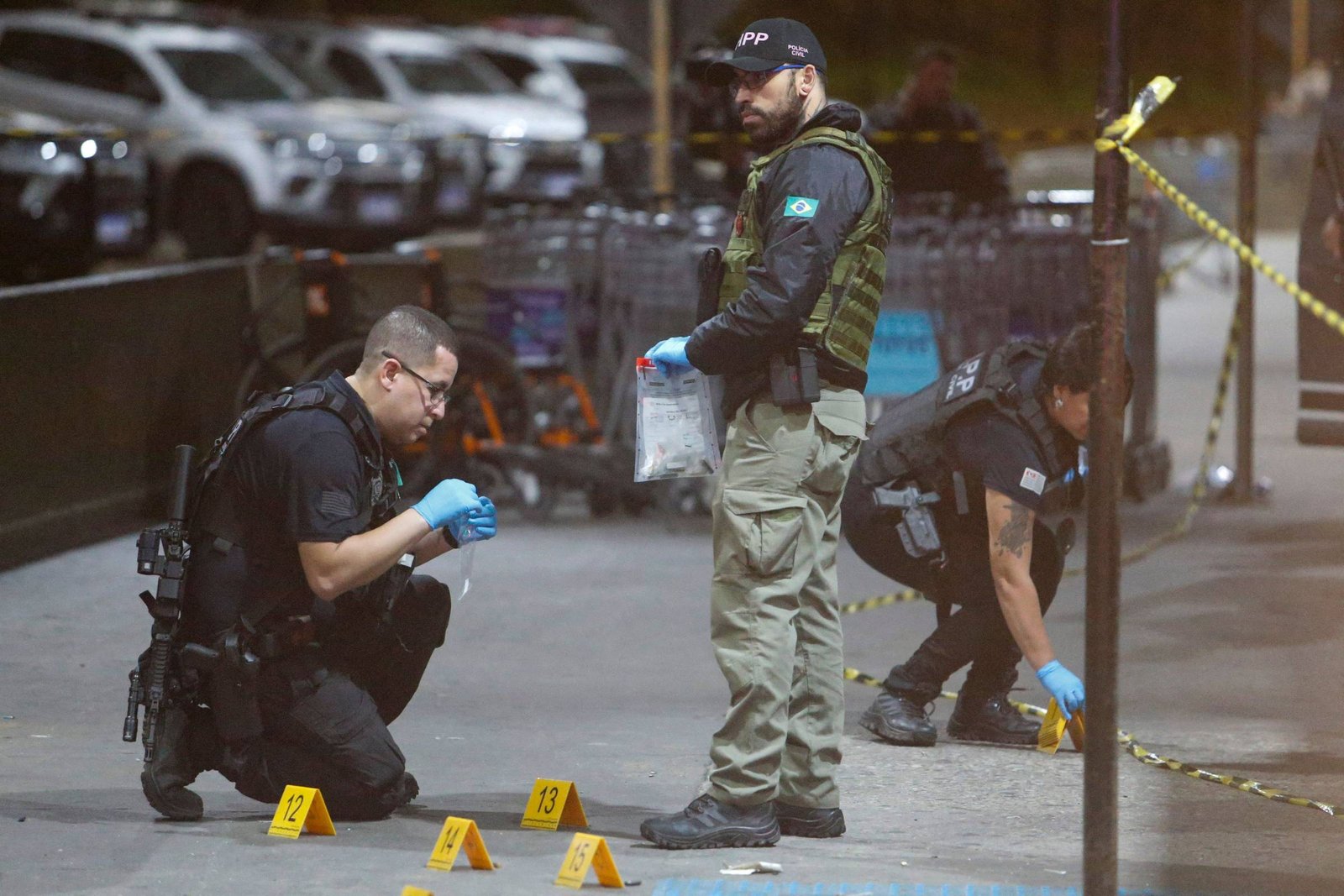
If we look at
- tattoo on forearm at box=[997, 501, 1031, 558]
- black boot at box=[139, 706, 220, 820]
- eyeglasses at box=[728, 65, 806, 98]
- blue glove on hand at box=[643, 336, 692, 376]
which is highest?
eyeglasses at box=[728, 65, 806, 98]

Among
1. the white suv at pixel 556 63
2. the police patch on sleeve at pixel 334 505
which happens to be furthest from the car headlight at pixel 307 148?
the police patch on sleeve at pixel 334 505

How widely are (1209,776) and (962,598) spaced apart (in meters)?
0.89

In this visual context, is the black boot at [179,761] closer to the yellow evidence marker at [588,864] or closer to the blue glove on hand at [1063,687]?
the yellow evidence marker at [588,864]

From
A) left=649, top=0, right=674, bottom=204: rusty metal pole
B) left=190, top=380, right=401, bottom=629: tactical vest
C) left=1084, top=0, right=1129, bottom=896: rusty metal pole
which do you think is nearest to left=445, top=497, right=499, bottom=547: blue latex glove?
left=190, top=380, right=401, bottom=629: tactical vest

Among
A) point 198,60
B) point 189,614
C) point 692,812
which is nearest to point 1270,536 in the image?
point 692,812

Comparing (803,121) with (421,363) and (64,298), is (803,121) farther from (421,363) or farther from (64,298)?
(64,298)

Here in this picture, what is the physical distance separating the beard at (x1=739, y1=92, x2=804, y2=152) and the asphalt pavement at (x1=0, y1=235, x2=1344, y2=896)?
1681mm

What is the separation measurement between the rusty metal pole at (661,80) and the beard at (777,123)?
645 cm

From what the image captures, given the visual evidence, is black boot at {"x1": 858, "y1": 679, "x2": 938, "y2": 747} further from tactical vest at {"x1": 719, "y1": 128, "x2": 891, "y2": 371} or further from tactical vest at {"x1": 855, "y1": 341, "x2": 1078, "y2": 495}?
tactical vest at {"x1": 719, "y1": 128, "x2": 891, "y2": 371}

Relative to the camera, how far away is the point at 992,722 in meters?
6.16

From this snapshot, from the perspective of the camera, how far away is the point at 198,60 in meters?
19.2

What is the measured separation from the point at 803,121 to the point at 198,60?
598 inches

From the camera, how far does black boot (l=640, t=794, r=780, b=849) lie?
4980 millimetres

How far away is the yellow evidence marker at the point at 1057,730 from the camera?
566 centimetres
